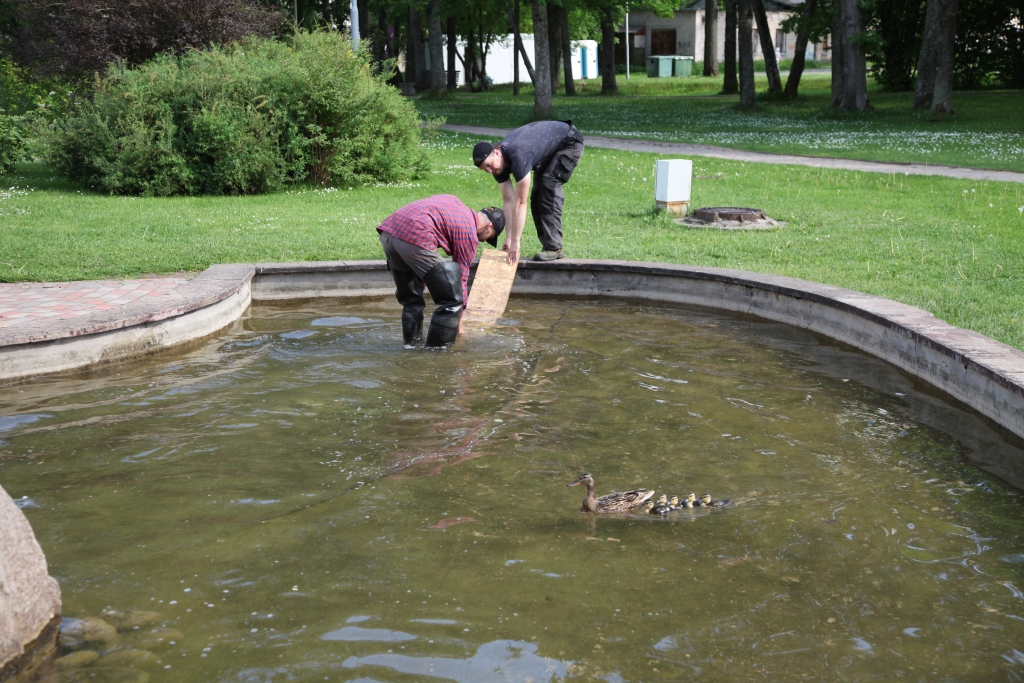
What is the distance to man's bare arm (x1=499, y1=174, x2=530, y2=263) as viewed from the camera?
819 cm

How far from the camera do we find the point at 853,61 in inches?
1104

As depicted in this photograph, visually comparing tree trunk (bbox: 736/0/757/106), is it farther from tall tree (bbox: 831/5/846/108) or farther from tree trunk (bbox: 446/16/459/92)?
tree trunk (bbox: 446/16/459/92)

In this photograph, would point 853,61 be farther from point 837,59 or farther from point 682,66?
point 682,66

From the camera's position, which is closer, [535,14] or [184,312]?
[184,312]

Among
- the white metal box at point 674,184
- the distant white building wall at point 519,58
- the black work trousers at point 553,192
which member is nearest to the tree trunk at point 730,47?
the distant white building wall at point 519,58

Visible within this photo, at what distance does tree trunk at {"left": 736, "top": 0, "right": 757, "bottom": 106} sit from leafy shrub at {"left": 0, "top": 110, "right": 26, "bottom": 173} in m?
22.8

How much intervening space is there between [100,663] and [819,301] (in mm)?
6134

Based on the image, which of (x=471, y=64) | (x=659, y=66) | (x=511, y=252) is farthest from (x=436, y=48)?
(x=511, y=252)

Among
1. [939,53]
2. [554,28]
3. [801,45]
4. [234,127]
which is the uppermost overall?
[554,28]

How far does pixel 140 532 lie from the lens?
4.51 meters

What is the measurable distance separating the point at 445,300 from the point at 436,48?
34.4 m

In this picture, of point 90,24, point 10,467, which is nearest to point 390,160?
point 90,24

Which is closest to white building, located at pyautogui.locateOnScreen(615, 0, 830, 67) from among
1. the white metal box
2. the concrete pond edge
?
the white metal box

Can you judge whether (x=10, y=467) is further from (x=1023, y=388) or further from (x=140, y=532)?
(x=1023, y=388)
